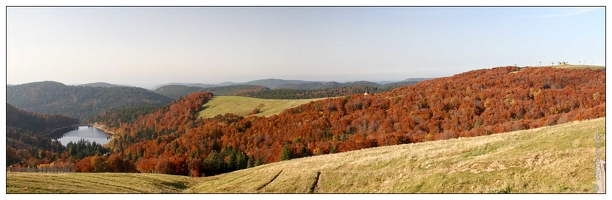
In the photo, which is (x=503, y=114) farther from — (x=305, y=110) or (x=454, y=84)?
(x=305, y=110)

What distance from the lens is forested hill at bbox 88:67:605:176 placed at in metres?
96.0

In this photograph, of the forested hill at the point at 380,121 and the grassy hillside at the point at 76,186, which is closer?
the grassy hillside at the point at 76,186

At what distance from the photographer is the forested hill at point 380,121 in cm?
9600

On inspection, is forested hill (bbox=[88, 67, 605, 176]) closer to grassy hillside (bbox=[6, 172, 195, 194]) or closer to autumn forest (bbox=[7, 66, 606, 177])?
autumn forest (bbox=[7, 66, 606, 177])

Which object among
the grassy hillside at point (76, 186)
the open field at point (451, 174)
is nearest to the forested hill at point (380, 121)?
the grassy hillside at point (76, 186)

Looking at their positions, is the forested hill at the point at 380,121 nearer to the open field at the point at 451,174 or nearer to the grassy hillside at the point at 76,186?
the grassy hillside at the point at 76,186

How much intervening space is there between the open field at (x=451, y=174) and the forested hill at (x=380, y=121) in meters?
56.7

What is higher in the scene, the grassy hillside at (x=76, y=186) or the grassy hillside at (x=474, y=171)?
the grassy hillside at (x=474, y=171)

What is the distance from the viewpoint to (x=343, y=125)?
467 ft

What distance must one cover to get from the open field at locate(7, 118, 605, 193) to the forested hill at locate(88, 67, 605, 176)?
2232 inches

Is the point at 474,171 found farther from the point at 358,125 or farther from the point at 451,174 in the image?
the point at 358,125

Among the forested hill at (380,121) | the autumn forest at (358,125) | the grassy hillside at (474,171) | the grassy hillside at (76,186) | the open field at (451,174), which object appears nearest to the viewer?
the grassy hillside at (474,171)

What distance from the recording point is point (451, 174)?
21531 millimetres

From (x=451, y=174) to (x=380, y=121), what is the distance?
118515 millimetres
